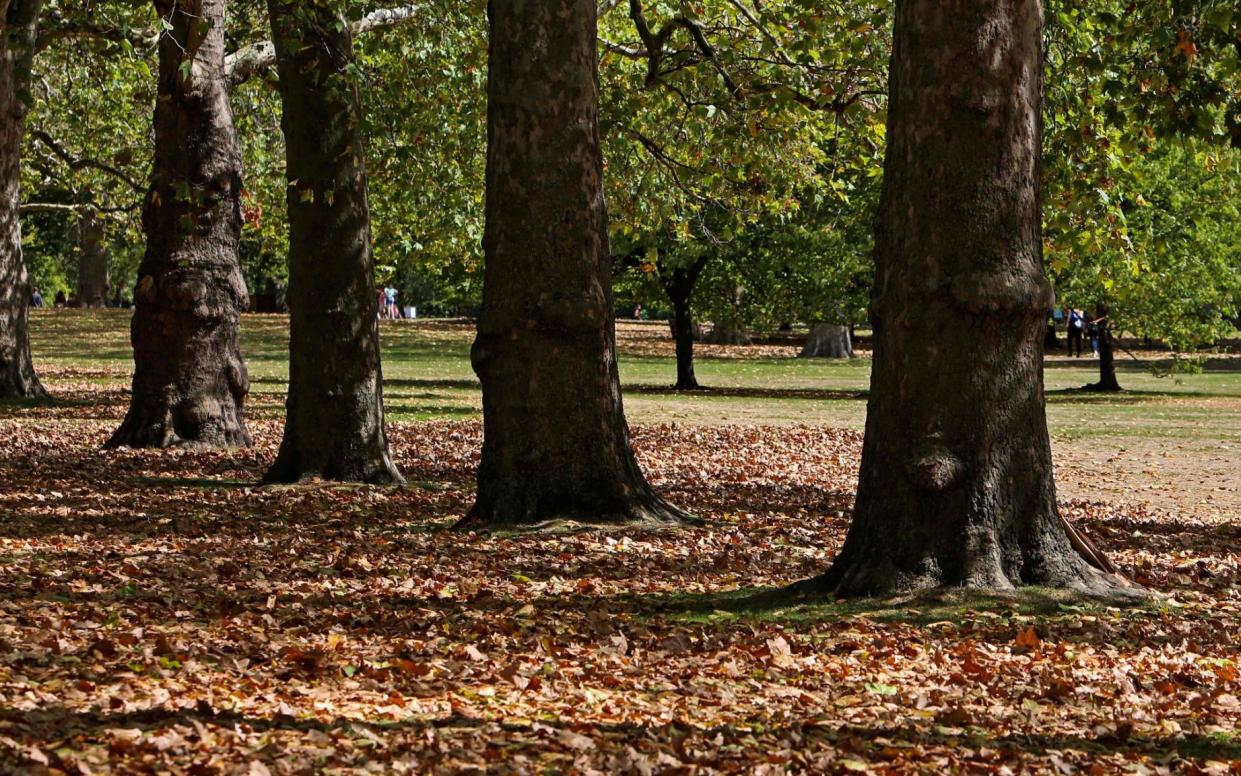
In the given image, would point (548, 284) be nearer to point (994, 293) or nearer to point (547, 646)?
point (994, 293)

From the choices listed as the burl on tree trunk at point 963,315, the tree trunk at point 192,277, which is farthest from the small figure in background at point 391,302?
the burl on tree trunk at point 963,315

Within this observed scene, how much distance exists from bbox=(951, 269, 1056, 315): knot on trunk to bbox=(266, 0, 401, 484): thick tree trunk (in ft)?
22.1

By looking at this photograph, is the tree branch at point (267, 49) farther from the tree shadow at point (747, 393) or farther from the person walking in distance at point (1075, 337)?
the person walking in distance at point (1075, 337)

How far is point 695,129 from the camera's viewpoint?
17.6 metres

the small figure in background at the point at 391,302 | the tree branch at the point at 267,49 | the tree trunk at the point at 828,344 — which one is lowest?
the tree trunk at the point at 828,344

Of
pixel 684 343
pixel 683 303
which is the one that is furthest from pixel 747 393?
pixel 683 303

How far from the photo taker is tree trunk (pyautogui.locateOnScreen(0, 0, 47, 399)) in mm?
18641

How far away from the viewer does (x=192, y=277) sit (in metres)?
15.6

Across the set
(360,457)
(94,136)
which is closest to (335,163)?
(360,457)

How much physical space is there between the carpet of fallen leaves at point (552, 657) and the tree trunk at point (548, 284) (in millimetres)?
523

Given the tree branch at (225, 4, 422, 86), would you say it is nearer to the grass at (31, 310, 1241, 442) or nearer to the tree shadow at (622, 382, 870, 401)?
the grass at (31, 310, 1241, 442)

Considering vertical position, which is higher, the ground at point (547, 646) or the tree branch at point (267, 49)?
the tree branch at point (267, 49)

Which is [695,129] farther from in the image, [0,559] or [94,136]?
[94,136]

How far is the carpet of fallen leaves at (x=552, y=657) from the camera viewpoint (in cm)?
509
